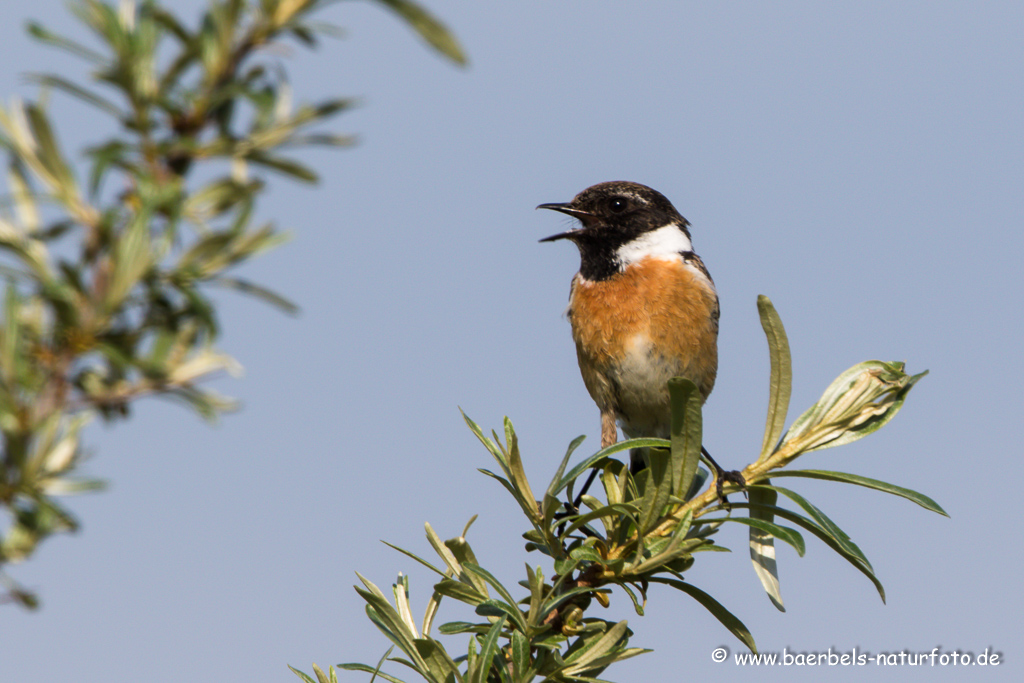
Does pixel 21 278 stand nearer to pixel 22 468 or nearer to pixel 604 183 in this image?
pixel 22 468

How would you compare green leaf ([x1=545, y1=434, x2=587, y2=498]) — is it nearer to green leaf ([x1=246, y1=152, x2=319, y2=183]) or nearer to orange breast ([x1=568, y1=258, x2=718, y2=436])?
green leaf ([x1=246, y1=152, x2=319, y2=183])

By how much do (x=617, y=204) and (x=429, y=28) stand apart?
17.1ft

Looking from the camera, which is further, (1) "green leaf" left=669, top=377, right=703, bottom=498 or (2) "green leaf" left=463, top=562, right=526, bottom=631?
(1) "green leaf" left=669, top=377, right=703, bottom=498

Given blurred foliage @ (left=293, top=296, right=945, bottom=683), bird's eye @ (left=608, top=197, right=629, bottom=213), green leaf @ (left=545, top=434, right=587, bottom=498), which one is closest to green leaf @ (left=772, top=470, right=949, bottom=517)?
blurred foliage @ (left=293, top=296, right=945, bottom=683)

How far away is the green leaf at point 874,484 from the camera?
2.39m

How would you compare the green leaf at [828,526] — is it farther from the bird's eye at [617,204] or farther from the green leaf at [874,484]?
the bird's eye at [617,204]

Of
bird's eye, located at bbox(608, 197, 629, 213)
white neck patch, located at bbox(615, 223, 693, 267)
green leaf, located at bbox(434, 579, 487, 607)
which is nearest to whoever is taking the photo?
green leaf, located at bbox(434, 579, 487, 607)

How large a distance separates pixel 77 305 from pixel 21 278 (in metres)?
0.09

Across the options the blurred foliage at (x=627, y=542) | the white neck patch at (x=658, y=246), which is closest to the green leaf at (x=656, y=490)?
the blurred foliage at (x=627, y=542)

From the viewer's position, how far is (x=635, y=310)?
18.0 feet

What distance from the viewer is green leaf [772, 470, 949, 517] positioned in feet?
7.85

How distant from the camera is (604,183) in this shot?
620 cm

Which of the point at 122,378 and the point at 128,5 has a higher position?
the point at 128,5

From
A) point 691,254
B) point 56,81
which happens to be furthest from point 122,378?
point 691,254
